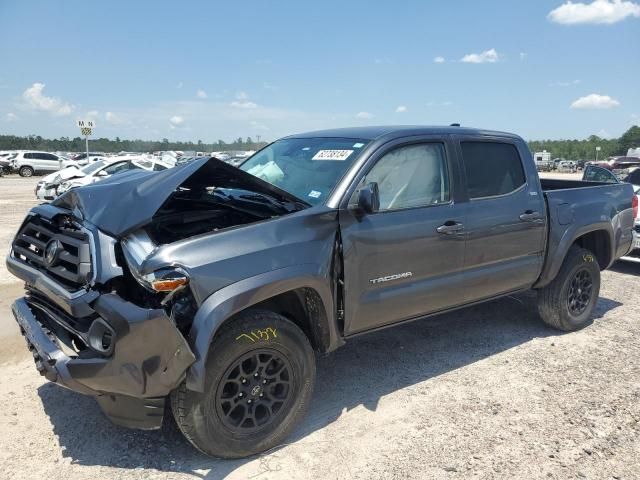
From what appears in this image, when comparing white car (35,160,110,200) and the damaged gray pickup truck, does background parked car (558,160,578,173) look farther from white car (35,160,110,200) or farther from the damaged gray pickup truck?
the damaged gray pickup truck

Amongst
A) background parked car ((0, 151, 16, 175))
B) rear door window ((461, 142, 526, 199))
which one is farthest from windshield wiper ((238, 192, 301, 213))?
background parked car ((0, 151, 16, 175))

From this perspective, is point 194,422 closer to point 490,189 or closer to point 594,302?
point 490,189

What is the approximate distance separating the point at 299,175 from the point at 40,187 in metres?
15.4

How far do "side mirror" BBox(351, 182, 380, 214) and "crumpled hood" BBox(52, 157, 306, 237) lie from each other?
363 mm

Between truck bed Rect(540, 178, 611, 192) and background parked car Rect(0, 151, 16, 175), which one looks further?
background parked car Rect(0, 151, 16, 175)

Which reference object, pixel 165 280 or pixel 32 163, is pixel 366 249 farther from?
pixel 32 163

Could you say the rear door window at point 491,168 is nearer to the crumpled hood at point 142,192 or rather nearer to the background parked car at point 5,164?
the crumpled hood at point 142,192

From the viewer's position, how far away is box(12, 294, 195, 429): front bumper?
2504 millimetres

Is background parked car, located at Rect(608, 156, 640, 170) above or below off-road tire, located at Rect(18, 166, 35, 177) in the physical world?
above

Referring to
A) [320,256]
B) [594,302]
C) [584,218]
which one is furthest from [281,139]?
[594,302]

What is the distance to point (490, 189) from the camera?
4301mm

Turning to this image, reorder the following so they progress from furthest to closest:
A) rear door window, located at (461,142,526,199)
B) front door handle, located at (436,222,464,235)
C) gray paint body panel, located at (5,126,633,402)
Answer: rear door window, located at (461,142,526,199), front door handle, located at (436,222,464,235), gray paint body panel, located at (5,126,633,402)

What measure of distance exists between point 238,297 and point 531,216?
115 inches

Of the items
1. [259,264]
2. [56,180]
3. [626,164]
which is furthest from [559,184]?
[626,164]
